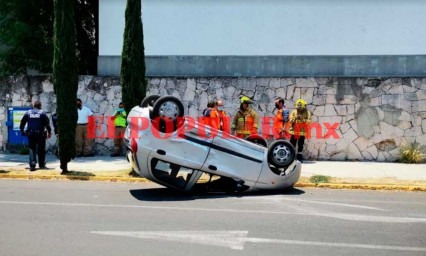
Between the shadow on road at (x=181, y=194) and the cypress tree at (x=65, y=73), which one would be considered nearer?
the shadow on road at (x=181, y=194)

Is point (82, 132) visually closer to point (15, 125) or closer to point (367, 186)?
point (15, 125)

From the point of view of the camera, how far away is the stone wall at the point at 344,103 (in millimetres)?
13977

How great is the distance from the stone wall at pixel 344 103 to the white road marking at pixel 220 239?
8.60 metres

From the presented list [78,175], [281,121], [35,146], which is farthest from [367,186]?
[35,146]

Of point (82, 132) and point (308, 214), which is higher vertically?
point (82, 132)

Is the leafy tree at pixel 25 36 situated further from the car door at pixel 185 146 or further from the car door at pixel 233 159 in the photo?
the car door at pixel 233 159

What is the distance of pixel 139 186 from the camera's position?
10.4 meters

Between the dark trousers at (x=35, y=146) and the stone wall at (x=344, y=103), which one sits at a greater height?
the stone wall at (x=344, y=103)

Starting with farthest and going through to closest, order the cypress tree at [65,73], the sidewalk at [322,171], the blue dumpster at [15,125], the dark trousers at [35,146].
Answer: the blue dumpster at [15,125]
the dark trousers at [35,146]
the cypress tree at [65,73]
the sidewalk at [322,171]

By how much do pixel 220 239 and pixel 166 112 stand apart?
3.22m

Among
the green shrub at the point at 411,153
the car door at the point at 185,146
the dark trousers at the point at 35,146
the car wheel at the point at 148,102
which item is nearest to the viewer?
the car door at the point at 185,146

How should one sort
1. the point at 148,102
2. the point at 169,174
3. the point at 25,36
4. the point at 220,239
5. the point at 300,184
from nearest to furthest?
the point at 220,239 < the point at 169,174 < the point at 148,102 < the point at 300,184 < the point at 25,36

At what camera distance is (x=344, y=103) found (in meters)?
14.2

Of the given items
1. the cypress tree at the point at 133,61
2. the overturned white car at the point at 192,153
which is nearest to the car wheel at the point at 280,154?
the overturned white car at the point at 192,153
